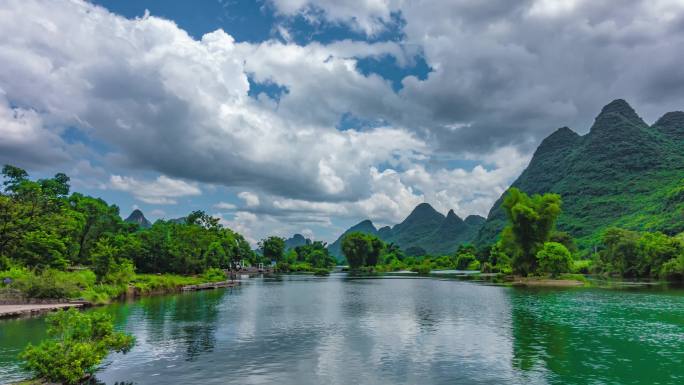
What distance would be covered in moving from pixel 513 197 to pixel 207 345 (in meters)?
108

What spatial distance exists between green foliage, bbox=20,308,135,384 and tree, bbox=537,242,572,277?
105479 millimetres

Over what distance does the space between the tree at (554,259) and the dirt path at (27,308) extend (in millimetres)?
98891

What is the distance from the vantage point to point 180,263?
357 feet

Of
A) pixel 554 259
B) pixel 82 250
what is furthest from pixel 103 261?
pixel 554 259

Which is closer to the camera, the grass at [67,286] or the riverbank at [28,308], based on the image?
the riverbank at [28,308]

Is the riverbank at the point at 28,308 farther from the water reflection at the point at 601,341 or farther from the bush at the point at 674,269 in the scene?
the bush at the point at 674,269

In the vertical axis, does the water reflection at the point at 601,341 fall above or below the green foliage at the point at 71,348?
below

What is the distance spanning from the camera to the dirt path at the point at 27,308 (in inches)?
1793

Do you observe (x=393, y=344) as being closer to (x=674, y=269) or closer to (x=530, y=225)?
(x=530, y=225)

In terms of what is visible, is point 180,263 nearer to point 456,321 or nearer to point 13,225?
point 13,225

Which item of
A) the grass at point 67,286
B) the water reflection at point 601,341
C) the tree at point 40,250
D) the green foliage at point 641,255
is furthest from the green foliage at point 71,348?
the green foliage at point 641,255

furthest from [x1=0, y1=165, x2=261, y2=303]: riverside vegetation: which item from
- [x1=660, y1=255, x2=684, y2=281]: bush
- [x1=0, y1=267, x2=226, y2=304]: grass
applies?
[x1=660, y1=255, x2=684, y2=281]: bush

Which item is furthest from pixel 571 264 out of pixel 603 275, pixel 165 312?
pixel 165 312

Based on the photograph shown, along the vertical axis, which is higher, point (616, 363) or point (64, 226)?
point (64, 226)
